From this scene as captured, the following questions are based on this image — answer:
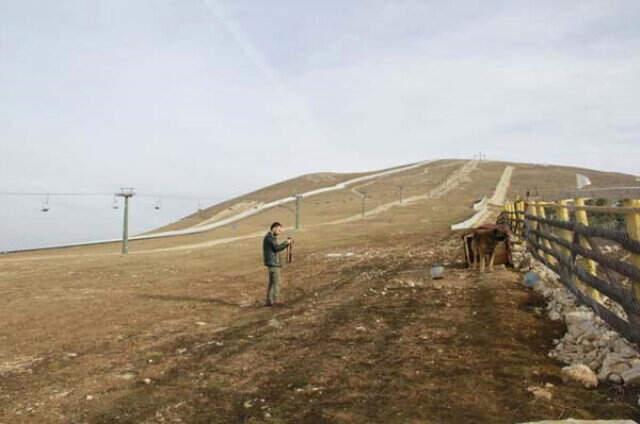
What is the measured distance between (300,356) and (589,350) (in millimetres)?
3615

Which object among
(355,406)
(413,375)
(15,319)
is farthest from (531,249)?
(15,319)

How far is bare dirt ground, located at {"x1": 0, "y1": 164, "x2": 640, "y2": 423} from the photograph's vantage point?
4816 millimetres

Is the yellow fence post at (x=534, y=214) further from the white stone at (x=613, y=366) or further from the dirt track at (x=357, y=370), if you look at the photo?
the white stone at (x=613, y=366)

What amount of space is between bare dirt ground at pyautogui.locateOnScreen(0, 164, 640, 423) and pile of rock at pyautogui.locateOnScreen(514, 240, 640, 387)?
0.20 m

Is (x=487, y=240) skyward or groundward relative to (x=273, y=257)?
skyward

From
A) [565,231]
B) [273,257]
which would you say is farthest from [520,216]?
[273,257]

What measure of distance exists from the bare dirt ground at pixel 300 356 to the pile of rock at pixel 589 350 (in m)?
0.20

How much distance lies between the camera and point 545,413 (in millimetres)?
4250

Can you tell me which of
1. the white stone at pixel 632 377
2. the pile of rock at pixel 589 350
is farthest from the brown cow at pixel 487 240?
the white stone at pixel 632 377

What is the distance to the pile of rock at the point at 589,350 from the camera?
4.86 metres

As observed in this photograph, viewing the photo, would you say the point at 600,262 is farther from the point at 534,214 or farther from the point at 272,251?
the point at 534,214

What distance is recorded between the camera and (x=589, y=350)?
5664 mm

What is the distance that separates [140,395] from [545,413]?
14.4 ft

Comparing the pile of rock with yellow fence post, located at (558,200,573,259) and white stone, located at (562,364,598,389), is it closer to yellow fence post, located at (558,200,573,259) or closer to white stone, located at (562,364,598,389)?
white stone, located at (562,364,598,389)
